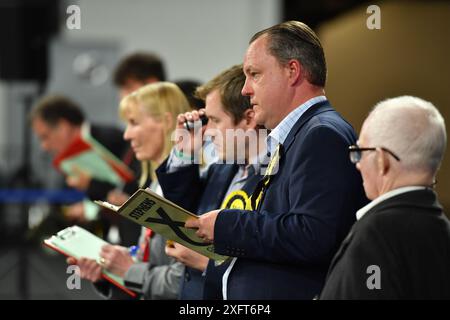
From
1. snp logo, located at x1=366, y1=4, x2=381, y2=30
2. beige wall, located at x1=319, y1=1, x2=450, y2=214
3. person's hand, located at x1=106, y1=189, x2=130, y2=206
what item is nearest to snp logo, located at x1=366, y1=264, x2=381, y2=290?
snp logo, located at x1=366, y1=4, x2=381, y2=30

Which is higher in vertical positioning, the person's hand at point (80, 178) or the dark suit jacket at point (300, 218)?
the dark suit jacket at point (300, 218)

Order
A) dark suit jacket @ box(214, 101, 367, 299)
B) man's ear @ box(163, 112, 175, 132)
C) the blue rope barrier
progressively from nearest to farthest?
dark suit jacket @ box(214, 101, 367, 299) → man's ear @ box(163, 112, 175, 132) → the blue rope barrier

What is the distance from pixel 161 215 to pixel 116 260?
3.40ft

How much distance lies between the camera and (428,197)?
1.91 metres

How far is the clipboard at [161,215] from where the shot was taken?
2.35 m

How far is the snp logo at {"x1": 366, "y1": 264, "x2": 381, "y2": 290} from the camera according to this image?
1.86 m

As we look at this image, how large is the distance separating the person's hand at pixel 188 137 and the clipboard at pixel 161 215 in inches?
24.1

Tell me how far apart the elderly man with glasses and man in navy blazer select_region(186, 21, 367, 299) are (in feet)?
0.81

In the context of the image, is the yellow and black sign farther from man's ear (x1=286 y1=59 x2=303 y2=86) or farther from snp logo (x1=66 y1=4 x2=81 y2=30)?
snp logo (x1=66 y1=4 x2=81 y2=30)

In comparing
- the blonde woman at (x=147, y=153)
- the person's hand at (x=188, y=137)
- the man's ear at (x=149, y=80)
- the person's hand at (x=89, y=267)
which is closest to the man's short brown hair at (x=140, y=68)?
the man's ear at (x=149, y=80)

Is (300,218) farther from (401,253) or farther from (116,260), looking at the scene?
(116,260)

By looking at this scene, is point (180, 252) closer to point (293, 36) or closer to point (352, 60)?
point (293, 36)

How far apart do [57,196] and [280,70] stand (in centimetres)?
670

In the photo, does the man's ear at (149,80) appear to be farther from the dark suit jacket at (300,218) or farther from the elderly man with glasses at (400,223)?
the elderly man with glasses at (400,223)
